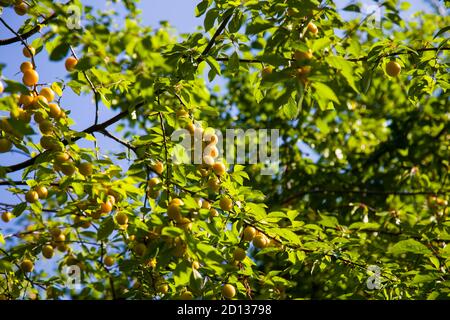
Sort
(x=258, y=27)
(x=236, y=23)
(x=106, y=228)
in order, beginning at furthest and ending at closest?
(x=236, y=23) → (x=106, y=228) → (x=258, y=27)

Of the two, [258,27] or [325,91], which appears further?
[258,27]

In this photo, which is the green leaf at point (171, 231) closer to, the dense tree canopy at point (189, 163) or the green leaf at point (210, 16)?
the dense tree canopy at point (189, 163)

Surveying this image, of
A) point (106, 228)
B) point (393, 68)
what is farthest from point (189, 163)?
point (393, 68)

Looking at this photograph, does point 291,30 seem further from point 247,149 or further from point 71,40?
point 247,149

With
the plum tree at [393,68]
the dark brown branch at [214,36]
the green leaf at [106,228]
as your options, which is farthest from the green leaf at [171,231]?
the plum tree at [393,68]

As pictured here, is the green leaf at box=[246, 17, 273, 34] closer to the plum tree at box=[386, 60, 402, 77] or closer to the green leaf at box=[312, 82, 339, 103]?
the green leaf at box=[312, 82, 339, 103]

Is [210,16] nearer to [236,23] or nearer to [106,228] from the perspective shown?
[236,23]

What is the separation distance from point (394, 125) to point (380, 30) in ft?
10.0

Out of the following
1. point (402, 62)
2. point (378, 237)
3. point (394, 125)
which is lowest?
point (378, 237)

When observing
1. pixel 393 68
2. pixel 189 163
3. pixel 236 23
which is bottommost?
pixel 189 163

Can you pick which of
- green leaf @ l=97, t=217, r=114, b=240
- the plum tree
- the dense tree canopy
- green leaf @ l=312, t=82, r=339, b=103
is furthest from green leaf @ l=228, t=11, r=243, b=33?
green leaf @ l=97, t=217, r=114, b=240

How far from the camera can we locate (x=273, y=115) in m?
5.55
